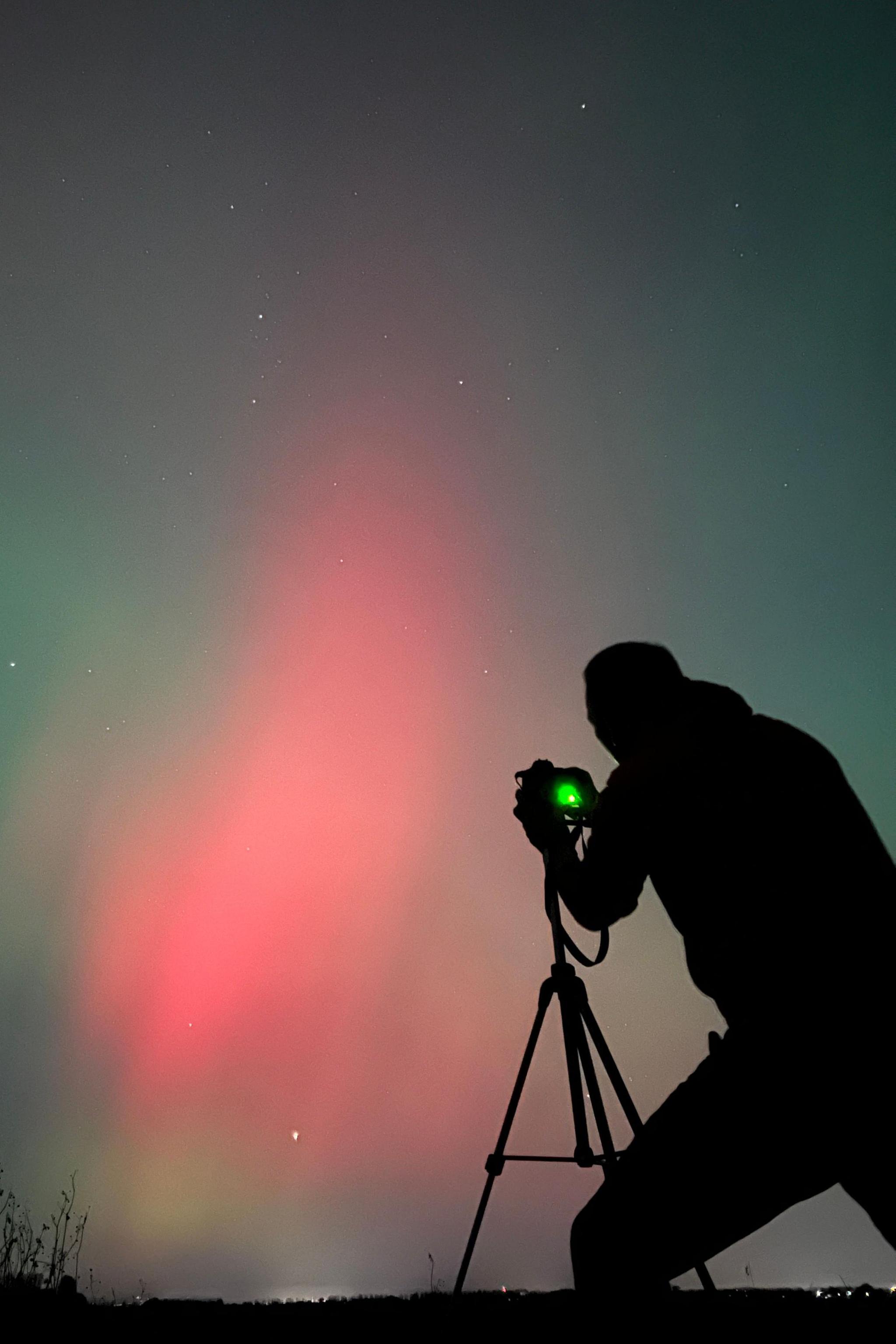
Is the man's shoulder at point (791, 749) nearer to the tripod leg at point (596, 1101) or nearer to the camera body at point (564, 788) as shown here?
the camera body at point (564, 788)

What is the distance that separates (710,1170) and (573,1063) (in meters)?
1.77

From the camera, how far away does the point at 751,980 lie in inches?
65.2

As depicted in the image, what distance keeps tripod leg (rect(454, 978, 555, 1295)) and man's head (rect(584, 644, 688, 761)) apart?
150cm

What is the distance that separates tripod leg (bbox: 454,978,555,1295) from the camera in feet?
10.2

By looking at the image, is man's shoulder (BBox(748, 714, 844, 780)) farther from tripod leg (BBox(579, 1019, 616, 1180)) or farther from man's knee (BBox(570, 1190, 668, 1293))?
tripod leg (BBox(579, 1019, 616, 1180))

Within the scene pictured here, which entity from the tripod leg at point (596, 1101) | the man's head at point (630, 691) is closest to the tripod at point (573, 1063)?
the tripod leg at point (596, 1101)

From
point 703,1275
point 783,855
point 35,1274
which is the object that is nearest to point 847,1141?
point 783,855

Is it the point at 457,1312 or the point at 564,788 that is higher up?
the point at 564,788

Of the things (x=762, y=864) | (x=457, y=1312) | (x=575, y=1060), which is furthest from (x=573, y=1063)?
(x=762, y=864)

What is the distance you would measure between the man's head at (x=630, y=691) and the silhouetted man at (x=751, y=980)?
0.22 m

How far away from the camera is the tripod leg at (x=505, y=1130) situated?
10.2ft

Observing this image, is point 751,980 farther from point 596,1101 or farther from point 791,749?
point 596,1101

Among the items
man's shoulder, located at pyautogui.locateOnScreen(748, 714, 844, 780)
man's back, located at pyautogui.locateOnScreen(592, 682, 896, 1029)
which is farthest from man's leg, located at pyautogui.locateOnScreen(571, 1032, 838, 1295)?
man's shoulder, located at pyautogui.locateOnScreen(748, 714, 844, 780)

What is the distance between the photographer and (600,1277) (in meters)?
1.67
